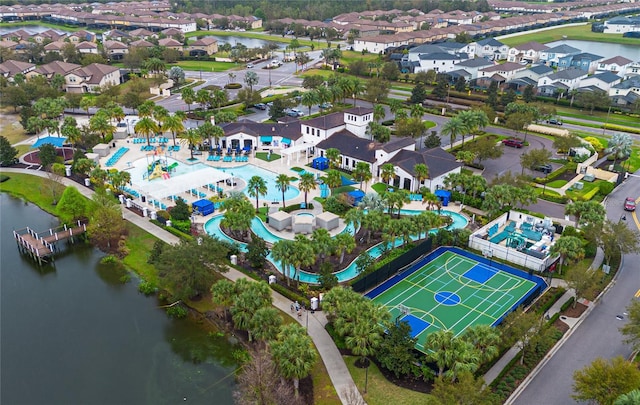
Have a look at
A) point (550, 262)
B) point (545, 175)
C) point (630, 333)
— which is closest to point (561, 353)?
point (630, 333)

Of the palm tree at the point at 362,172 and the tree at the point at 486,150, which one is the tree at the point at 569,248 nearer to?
the palm tree at the point at 362,172

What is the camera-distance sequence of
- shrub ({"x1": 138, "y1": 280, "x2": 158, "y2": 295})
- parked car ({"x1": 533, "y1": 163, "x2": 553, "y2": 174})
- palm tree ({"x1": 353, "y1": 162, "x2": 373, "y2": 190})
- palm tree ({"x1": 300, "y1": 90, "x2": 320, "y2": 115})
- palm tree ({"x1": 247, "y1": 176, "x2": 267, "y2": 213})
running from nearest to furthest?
shrub ({"x1": 138, "y1": 280, "x2": 158, "y2": 295})
palm tree ({"x1": 247, "y1": 176, "x2": 267, "y2": 213})
palm tree ({"x1": 353, "y1": 162, "x2": 373, "y2": 190})
parked car ({"x1": 533, "y1": 163, "x2": 553, "y2": 174})
palm tree ({"x1": 300, "y1": 90, "x2": 320, "y2": 115})

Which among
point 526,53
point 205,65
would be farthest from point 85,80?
point 526,53

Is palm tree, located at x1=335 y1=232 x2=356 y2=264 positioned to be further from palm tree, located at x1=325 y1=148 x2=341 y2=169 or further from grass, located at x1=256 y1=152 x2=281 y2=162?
grass, located at x1=256 y1=152 x2=281 y2=162

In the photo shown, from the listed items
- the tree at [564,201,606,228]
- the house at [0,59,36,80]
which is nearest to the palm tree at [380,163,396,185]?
the tree at [564,201,606,228]

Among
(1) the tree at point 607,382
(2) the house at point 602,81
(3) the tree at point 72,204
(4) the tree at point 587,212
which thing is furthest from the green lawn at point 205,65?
(1) the tree at point 607,382
